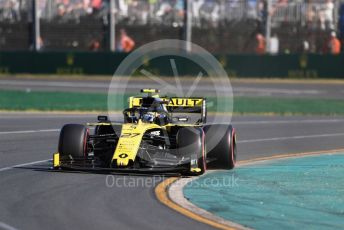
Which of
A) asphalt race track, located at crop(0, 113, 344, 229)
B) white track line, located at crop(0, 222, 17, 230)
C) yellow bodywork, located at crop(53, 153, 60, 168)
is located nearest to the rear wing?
asphalt race track, located at crop(0, 113, 344, 229)

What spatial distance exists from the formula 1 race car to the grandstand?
27.2m

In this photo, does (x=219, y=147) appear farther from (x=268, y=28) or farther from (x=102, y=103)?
(x=268, y=28)

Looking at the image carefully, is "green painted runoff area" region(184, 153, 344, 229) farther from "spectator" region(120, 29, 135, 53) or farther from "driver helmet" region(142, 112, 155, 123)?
"spectator" region(120, 29, 135, 53)

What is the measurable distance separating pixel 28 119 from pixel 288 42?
21.4 meters

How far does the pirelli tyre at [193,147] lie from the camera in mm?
14453

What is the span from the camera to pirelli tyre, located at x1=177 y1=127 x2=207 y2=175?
1445cm

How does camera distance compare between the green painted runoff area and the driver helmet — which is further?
the driver helmet

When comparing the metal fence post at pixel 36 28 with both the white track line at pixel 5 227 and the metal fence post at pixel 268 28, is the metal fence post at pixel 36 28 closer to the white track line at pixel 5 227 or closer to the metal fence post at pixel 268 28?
the metal fence post at pixel 268 28

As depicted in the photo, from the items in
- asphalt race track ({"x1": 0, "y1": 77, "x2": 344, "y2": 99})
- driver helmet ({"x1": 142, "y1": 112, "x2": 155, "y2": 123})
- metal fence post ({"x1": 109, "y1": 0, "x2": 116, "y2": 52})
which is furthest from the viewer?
metal fence post ({"x1": 109, "y1": 0, "x2": 116, "y2": 52})

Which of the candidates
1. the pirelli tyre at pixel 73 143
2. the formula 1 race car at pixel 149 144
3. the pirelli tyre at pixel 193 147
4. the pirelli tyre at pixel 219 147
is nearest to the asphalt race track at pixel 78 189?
the formula 1 race car at pixel 149 144

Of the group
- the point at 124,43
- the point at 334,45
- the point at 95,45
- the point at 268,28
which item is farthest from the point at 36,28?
the point at 334,45

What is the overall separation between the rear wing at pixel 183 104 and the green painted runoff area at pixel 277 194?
1.36 meters

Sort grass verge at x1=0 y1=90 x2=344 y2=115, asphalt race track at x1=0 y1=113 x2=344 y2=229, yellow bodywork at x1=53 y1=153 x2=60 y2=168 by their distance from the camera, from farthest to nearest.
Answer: grass verge at x1=0 y1=90 x2=344 y2=115 → yellow bodywork at x1=53 y1=153 x2=60 y2=168 → asphalt race track at x1=0 y1=113 x2=344 y2=229

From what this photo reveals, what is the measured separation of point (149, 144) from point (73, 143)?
1261 millimetres
